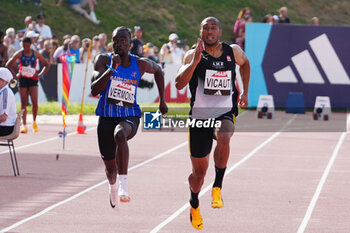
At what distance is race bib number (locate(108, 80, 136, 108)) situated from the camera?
9484 millimetres

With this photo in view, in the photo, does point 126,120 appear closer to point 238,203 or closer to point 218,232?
point 218,232

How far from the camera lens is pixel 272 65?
27703mm

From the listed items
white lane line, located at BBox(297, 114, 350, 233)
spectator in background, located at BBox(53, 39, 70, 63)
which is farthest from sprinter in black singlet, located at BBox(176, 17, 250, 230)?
spectator in background, located at BBox(53, 39, 70, 63)

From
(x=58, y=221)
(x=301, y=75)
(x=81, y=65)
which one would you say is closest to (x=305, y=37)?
(x=301, y=75)

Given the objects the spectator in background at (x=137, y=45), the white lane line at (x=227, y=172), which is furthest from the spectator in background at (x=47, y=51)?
the white lane line at (x=227, y=172)

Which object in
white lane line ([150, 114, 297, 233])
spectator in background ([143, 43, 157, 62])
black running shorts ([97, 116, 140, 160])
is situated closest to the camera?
black running shorts ([97, 116, 140, 160])

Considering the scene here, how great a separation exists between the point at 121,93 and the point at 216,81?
1.07 meters

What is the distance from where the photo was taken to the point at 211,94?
914cm

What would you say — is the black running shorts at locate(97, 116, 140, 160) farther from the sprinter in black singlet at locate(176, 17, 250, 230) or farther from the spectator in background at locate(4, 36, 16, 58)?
the spectator in background at locate(4, 36, 16, 58)

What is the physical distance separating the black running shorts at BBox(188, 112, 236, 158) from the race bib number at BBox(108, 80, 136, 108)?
73cm

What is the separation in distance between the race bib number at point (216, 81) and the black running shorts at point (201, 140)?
1.12 feet

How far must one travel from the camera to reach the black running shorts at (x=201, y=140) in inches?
367

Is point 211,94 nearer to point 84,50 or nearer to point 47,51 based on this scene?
point 84,50

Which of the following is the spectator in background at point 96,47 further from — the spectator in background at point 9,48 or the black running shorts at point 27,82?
the black running shorts at point 27,82
